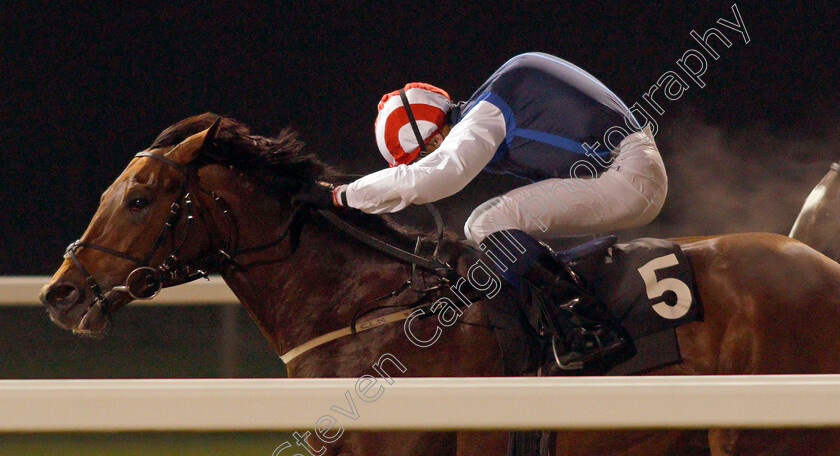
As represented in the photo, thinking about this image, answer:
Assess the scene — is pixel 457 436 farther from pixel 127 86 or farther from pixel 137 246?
pixel 127 86

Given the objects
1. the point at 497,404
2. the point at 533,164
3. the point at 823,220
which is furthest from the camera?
the point at 823,220

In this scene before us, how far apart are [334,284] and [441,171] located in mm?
410

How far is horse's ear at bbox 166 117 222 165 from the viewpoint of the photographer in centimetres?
195

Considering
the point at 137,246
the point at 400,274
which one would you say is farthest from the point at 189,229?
the point at 400,274

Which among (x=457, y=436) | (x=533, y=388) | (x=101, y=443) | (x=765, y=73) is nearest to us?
(x=533, y=388)

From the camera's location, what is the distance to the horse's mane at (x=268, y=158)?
201 centimetres

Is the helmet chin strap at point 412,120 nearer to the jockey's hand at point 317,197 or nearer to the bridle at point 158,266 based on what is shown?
the jockey's hand at point 317,197

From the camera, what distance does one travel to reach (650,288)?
1919mm

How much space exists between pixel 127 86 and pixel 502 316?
13.1 ft

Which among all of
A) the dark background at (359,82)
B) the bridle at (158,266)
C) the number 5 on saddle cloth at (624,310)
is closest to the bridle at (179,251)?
the bridle at (158,266)

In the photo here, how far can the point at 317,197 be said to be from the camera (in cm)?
197

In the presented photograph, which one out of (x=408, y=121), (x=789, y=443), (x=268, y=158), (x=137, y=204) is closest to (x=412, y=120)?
(x=408, y=121)

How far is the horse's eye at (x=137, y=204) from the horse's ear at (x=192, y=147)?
0.13 m

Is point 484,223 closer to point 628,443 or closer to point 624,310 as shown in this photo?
point 624,310
